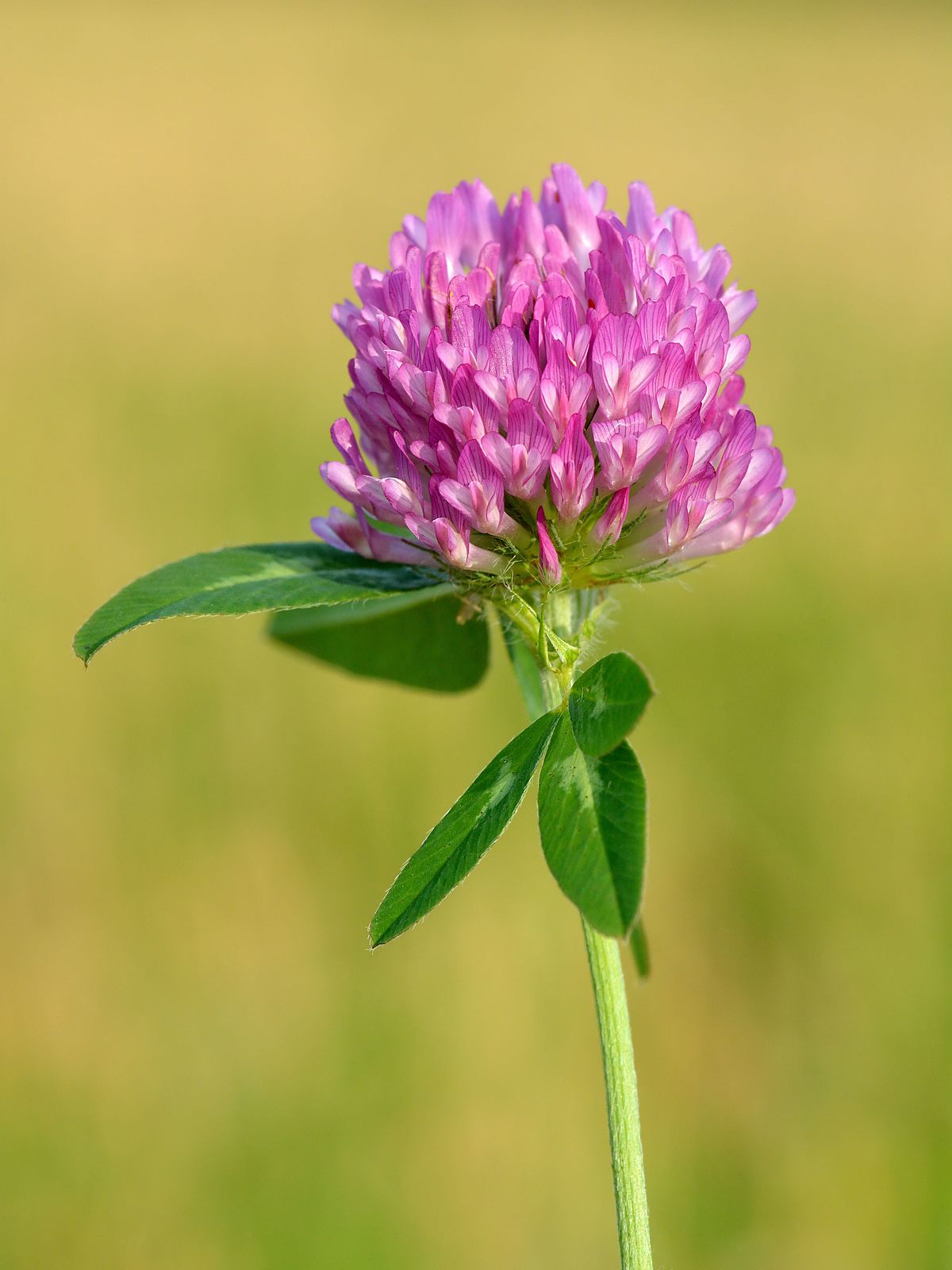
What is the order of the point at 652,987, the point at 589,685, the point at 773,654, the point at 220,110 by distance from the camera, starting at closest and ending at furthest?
the point at 589,685
the point at 652,987
the point at 773,654
the point at 220,110

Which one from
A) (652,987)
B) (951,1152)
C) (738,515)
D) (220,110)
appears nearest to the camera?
(738,515)

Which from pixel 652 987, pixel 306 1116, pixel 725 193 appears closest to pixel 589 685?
pixel 306 1116

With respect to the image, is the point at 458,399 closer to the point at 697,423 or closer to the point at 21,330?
the point at 697,423

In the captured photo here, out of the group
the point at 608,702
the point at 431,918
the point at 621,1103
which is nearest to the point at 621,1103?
the point at 621,1103

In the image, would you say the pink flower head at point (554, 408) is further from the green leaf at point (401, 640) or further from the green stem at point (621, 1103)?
the green stem at point (621, 1103)

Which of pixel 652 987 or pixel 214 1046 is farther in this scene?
pixel 652 987

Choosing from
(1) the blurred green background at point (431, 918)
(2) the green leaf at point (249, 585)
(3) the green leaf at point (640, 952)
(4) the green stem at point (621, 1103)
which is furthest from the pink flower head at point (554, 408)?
(3) the green leaf at point (640, 952)
